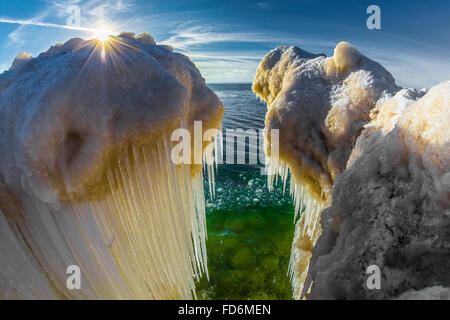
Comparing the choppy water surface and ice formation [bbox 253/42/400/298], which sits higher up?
ice formation [bbox 253/42/400/298]

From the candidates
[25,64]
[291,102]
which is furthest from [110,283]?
[291,102]

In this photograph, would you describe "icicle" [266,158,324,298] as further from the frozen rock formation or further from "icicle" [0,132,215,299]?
the frozen rock formation

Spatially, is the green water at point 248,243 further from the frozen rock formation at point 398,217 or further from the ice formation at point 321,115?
the frozen rock formation at point 398,217

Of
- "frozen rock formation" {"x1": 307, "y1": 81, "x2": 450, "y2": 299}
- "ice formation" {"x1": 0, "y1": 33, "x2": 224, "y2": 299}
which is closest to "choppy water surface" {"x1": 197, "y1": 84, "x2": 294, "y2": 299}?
"ice formation" {"x1": 0, "y1": 33, "x2": 224, "y2": 299}

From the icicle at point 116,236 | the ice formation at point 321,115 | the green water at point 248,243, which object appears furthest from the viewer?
the green water at point 248,243

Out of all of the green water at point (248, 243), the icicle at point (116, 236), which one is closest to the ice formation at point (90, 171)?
the icicle at point (116, 236)
